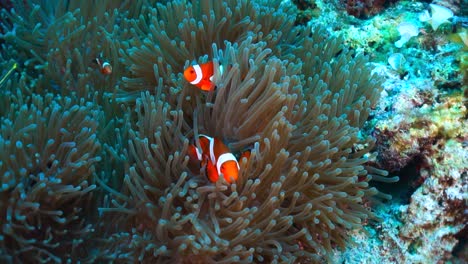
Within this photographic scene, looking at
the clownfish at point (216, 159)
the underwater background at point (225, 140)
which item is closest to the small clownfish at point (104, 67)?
the underwater background at point (225, 140)

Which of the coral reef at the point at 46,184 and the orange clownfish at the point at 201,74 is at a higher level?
the orange clownfish at the point at 201,74

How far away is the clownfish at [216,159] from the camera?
1.82 metres

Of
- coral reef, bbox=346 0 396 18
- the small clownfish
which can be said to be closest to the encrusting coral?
the small clownfish

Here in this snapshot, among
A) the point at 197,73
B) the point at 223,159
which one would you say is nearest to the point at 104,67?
the point at 197,73

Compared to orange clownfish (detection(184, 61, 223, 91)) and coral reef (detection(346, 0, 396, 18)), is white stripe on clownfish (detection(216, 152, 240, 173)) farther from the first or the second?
coral reef (detection(346, 0, 396, 18))

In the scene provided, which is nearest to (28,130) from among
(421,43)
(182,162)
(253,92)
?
(182,162)

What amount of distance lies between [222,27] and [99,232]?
1.44m

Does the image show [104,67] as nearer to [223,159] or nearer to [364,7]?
[223,159]

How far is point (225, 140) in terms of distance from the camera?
6.89ft

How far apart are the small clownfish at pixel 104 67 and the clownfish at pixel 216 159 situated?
1.01 meters

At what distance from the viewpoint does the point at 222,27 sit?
256cm

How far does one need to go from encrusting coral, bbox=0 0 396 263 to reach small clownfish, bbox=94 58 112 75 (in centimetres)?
13

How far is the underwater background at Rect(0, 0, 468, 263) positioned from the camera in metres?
1.88

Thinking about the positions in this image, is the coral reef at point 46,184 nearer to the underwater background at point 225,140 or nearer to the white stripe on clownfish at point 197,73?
the underwater background at point 225,140
